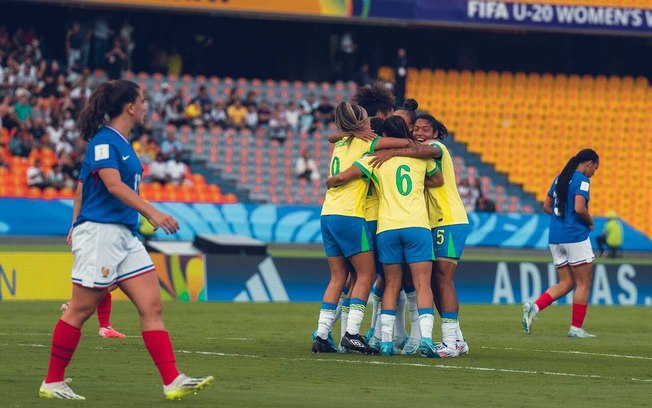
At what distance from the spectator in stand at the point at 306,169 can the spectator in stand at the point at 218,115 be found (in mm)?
2304

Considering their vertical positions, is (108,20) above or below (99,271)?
above

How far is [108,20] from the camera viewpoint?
37.6 meters

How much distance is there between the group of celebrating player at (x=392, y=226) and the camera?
1237cm

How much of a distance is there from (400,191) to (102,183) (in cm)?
399

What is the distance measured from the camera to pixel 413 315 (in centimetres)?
1300

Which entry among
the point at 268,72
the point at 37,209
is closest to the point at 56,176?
the point at 37,209

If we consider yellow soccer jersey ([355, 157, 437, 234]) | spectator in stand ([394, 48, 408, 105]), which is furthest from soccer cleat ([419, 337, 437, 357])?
spectator in stand ([394, 48, 408, 105])

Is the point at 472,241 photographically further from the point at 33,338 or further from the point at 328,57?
the point at 33,338

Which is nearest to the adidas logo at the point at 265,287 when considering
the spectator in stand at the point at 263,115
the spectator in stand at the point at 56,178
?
the spectator in stand at the point at 56,178

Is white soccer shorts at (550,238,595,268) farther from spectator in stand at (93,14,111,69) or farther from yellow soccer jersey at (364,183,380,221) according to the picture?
spectator in stand at (93,14,111,69)

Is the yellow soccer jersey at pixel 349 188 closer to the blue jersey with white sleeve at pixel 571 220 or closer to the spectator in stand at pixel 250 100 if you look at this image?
the blue jersey with white sleeve at pixel 571 220

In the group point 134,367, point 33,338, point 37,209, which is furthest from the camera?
point 37,209

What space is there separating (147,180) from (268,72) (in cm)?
874

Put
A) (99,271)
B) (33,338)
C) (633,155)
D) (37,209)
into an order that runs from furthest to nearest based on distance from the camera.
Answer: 1. (633,155)
2. (37,209)
3. (33,338)
4. (99,271)
